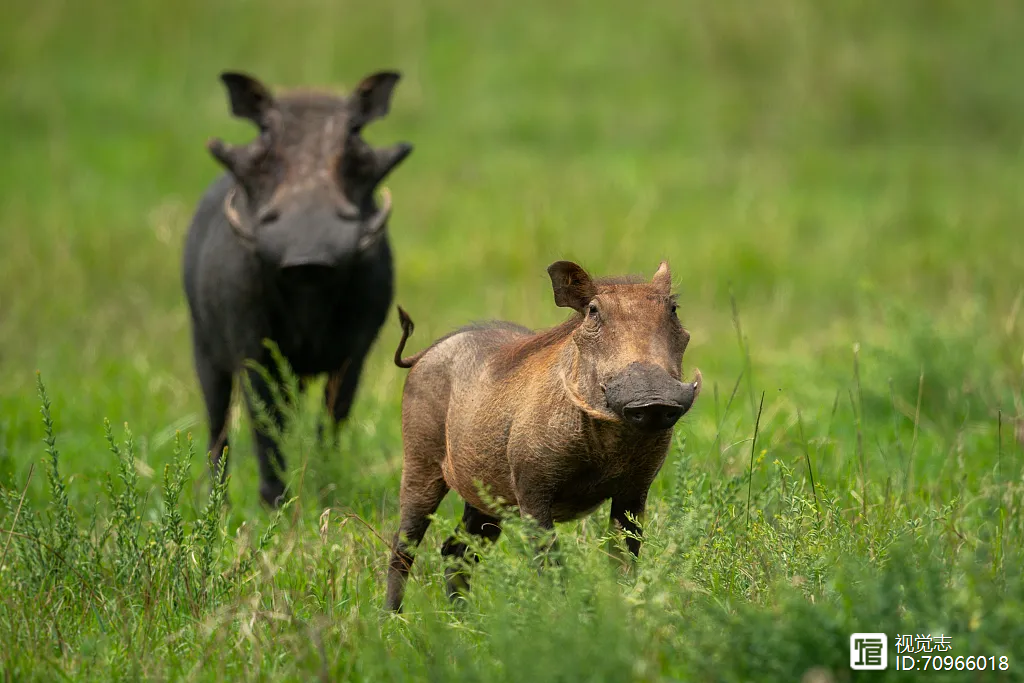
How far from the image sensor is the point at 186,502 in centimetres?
501

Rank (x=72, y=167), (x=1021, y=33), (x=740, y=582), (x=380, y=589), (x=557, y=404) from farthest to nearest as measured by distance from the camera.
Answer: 1. (x=1021, y=33)
2. (x=72, y=167)
3. (x=380, y=589)
4. (x=740, y=582)
5. (x=557, y=404)

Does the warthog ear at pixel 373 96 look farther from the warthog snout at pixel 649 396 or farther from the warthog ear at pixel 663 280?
the warthog snout at pixel 649 396

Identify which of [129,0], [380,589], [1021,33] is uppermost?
[129,0]

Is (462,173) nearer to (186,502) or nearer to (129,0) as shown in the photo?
(129,0)

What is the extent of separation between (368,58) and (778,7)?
546cm

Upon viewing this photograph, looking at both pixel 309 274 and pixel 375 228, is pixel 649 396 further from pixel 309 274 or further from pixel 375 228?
pixel 375 228

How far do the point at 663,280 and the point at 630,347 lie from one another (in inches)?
10.5

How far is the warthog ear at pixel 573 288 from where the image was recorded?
316 cm

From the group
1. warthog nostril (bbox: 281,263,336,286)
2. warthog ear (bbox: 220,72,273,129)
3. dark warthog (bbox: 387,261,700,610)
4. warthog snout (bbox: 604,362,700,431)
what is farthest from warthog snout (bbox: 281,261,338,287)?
warthog snout (bbox: 604,362,700,431)

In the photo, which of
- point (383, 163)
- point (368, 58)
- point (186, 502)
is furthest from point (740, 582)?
point (368, 58)

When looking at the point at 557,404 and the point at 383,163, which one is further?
the point at 383,163

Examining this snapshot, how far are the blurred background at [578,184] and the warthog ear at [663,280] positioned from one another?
0.40 meters

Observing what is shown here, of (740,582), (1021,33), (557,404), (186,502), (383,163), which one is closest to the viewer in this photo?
(557,404)

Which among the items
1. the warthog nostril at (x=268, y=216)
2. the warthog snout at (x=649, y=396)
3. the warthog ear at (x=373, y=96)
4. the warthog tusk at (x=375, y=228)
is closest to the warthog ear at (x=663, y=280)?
the warthog snout at (x=649, y=396)
